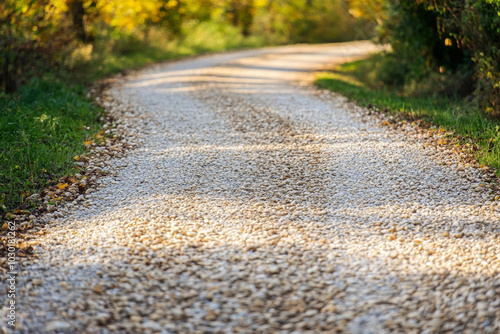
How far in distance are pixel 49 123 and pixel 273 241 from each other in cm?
426

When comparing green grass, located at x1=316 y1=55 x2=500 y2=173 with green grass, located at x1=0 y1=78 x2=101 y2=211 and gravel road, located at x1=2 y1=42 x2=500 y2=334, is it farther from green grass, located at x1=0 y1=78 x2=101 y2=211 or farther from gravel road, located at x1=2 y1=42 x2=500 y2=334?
green grass, located at x1=0 y1=78 x2=101 y2=211

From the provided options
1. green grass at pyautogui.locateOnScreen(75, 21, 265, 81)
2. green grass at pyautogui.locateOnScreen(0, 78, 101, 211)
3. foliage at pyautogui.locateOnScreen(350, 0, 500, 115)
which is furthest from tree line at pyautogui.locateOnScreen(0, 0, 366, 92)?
foliage at pyautogui.locateOnScreen(350, 0, 500, 115)

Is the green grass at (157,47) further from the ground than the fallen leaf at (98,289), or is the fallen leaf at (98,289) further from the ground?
the green grass at (157,47)

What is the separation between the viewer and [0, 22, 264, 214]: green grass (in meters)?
5.30

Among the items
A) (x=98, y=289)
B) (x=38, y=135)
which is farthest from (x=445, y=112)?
(x=38, y=135)

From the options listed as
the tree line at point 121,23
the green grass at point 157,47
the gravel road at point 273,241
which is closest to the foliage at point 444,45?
the gravel road at point 273,241

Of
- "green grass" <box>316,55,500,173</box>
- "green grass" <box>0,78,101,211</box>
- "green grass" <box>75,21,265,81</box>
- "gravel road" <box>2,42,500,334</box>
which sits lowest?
"gravel road" <box>2,42,500,334</box>

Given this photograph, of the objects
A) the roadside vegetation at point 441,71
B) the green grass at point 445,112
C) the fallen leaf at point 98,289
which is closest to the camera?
the fallen leaf at point 98,289

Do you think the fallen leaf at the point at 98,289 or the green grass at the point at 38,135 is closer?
the fallen leaf at the point at 98,289

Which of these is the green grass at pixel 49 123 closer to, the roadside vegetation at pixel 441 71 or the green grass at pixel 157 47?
the green grass at pixel 157 47

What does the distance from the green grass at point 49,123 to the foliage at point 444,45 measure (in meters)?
5.91

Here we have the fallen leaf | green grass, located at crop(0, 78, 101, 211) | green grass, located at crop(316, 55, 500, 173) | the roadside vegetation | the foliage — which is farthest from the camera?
the foliage

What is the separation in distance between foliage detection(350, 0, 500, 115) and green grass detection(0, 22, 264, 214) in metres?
5.91

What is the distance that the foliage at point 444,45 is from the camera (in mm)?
6625
